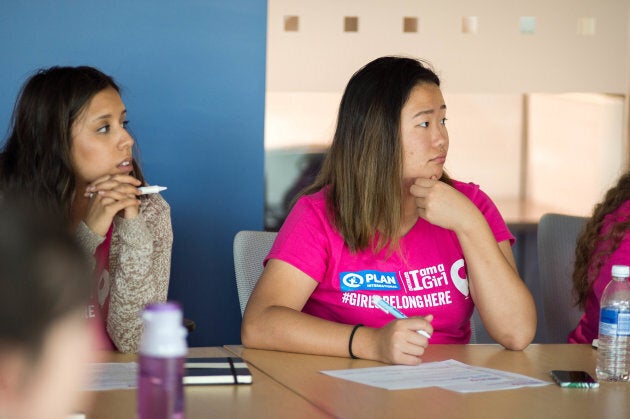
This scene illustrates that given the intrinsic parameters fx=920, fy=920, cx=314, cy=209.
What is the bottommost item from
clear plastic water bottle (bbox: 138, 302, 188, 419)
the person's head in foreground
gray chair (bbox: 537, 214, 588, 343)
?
gray chair (bbox: 537, 214, 588, 343)

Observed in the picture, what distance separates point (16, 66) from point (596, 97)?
2.29 metres

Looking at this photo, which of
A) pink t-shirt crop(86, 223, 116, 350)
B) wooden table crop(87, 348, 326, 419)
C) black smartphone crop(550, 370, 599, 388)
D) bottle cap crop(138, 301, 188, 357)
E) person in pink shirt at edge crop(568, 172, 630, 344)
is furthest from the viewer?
person in pink shirt at edge crop(568, 172, 630, 344)

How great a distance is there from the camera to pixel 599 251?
7.91 feet

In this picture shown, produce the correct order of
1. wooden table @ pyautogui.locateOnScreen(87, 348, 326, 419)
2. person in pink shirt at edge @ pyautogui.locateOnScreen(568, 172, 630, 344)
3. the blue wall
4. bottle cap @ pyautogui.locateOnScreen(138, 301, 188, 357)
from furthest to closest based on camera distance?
the blue wall → person in pink shirt at edge @ pyautogui.locateOnScreen(568, 172, 630, 344) → wooden table @ pyautogui.locateOnScreen(87, 348, 326, 419) → bottle cap @ pyautogui.locateOnScreen(138, 301, 188, 357)

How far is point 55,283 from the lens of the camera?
0.61 m

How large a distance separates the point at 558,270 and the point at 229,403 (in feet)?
5.27

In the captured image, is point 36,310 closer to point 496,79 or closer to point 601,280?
point 601,280

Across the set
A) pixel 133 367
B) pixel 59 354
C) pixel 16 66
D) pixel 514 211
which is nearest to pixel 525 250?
pixel 514 211

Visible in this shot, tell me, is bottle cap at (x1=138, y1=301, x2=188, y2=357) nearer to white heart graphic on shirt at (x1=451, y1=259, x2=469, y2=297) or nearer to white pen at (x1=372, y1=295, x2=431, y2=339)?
white pen at (x1=372, y1=295, x2=431, y2=339)

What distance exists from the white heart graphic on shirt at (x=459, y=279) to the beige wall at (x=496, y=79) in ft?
4.60

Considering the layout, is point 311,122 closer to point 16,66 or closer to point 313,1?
point 313,1

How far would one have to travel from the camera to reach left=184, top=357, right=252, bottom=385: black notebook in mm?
1636

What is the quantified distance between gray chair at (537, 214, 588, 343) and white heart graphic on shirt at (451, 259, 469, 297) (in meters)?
0.69

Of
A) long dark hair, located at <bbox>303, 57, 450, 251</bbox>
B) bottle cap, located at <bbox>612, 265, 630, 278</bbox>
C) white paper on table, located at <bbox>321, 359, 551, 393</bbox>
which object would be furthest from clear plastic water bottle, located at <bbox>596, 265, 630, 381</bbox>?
long dark hair, located at <bbox>303, 57, 450, 251</bbox>
